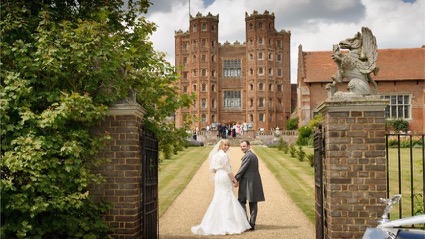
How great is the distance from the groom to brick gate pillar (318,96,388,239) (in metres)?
3.41

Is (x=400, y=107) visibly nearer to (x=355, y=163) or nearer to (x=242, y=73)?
(x=242, y=73)

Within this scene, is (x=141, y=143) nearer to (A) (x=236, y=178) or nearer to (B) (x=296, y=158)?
(A) (x=236, y=178)

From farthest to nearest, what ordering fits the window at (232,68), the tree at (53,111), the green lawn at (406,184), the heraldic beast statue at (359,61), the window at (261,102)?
the window at (232,68)
the window at (261,102)
the green lawn at (406,184)
the heraldic beast statue at (359,61)
the tree at (53,111)

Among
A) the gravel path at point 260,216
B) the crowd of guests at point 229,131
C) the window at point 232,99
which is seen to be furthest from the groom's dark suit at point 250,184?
the window at point 232,99

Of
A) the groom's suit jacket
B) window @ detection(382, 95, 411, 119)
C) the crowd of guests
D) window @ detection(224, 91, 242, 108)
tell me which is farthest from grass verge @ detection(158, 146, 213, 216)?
window @ detection(224, 91, 242, 108)

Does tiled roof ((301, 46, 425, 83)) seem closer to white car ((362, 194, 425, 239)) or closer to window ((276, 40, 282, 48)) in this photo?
window ((276, 40, 282, 48))

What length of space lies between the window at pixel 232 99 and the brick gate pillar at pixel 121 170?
64.1m

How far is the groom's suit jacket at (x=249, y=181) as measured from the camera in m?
10.2

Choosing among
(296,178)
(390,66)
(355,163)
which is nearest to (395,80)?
(390,66)

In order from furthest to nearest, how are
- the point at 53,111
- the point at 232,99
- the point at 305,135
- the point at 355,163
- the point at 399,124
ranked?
1. the point at 232,99
2. the point at 399,124
3. the point at 305,135
4. the point at 355,163
5. the point at 53,111

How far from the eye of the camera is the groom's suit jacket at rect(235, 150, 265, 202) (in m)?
10.2

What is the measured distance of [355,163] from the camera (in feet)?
22.5

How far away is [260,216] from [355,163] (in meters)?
5.51

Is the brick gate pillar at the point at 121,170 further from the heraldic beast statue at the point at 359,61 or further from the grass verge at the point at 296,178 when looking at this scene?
the grass verge at the point at 296,178
